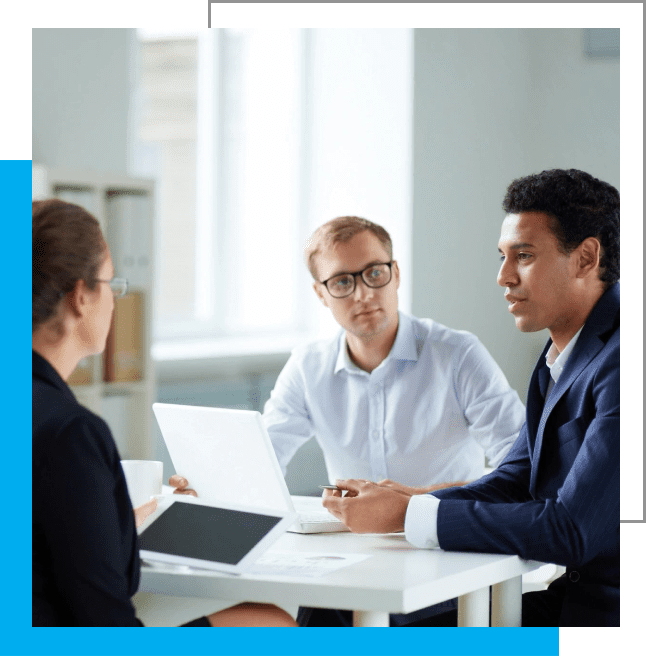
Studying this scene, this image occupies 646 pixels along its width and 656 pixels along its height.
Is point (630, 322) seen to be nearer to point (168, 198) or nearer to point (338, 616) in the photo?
point (338, 616)

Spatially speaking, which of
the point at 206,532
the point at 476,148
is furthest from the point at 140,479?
the point at 476,148

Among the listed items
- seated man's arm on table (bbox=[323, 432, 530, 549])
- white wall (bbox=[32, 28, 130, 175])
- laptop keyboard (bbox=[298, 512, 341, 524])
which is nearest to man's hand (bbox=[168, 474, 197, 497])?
laptop keyboard (bbox=[298, 512, 341, 524])

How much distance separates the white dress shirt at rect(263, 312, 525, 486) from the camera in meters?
2.21

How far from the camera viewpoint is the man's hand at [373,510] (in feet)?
4.85

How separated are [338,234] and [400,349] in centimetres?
33

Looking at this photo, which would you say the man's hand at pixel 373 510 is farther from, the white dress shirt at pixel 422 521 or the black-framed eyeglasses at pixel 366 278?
the black-framed eyeglasses at pixel 366 278

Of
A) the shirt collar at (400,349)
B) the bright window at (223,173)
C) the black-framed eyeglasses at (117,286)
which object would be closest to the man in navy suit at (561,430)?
the black-framed eyeglasses at (117,286)

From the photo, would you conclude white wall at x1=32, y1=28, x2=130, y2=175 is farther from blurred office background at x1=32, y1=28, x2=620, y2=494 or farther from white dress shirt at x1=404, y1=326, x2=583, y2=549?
white dress shirt at x1=404, y1=326, x2=583, y2=549

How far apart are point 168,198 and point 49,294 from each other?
2.57 metres

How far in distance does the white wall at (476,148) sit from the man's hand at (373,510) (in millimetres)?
990

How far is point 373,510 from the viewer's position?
4.88ft

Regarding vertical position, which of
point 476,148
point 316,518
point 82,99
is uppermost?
point 82,99

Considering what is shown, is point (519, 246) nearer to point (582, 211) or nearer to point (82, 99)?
point (582, 211)

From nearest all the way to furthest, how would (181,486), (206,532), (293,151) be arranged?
(206,532) < (181,486) < (293,151)
